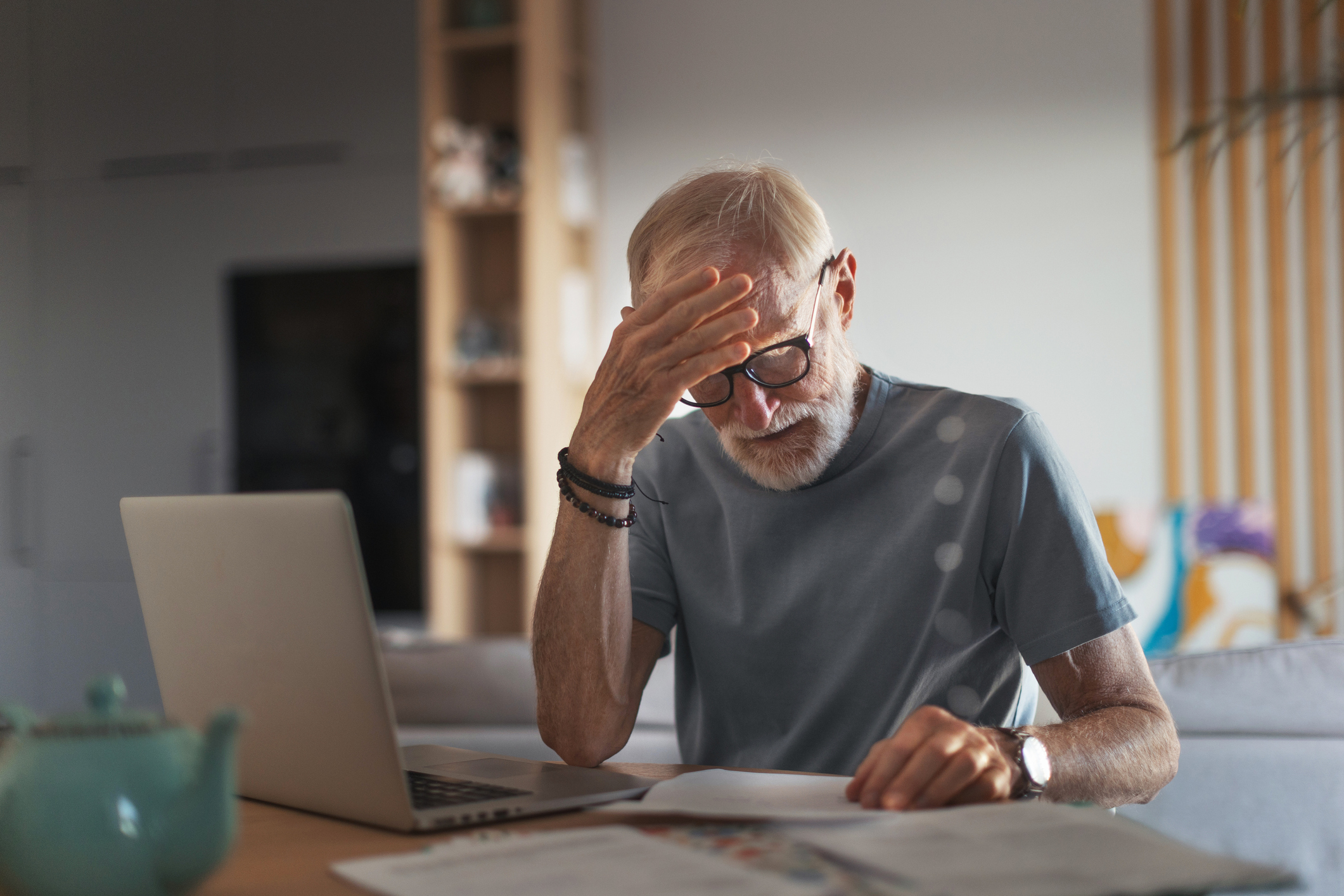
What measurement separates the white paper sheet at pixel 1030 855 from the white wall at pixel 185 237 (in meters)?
3.54

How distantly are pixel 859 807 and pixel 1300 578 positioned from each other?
3446 millimetres

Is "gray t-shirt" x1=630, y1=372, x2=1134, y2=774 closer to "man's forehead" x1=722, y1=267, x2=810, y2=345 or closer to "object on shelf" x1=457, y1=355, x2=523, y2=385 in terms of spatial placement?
"man's forehead" x1=722, y1=267, x2=810, y2=345

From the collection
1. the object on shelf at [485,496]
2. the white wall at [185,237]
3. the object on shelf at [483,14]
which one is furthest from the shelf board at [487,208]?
the object on shelf at [485,496]

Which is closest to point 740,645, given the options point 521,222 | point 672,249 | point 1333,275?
point 672,249

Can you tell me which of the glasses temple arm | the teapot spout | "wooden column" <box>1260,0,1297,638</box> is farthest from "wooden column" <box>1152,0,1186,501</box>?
the teapot spout

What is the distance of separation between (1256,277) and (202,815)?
150 inches

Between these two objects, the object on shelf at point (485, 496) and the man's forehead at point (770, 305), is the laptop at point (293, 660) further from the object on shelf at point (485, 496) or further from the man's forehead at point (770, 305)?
the object on shelf at point (485, 496)

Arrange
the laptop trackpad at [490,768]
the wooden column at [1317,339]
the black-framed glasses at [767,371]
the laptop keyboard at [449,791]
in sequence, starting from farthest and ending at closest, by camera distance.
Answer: the wooden column at [1317,339]
the black-framed glasses at [767,371]
the laptop trackpad at [490,768]
the laptop keyboard at [449,791]

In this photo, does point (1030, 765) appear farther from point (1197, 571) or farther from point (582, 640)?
point (1197, 571)

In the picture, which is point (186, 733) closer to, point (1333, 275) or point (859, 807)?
point (859, 807)

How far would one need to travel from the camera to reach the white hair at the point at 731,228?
4.06 ft

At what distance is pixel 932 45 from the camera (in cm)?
396

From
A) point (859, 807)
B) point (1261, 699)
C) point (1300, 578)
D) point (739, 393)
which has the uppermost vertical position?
point (739, 393)

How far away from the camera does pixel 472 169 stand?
3.87 metres
